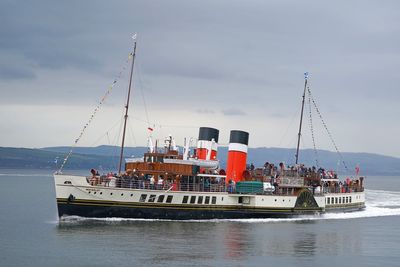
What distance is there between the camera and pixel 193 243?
4556 cm

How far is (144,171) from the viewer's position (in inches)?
2223

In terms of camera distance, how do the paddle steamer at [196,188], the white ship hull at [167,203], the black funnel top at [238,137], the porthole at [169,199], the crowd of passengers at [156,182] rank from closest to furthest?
the white ship hull at [167,203]
the paddle steamer at [196,188]
the crowd of passengers at [156,182]
the porthole at [169,199]
the black funnel top at [238,137]

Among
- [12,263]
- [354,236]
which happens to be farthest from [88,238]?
[354,236]

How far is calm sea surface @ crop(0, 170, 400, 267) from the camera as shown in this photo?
3997 cm

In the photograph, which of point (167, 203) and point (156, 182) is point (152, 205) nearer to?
point (167, 203)

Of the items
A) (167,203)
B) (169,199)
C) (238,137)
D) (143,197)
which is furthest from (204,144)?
(143,197)

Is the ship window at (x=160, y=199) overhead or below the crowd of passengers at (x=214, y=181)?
below

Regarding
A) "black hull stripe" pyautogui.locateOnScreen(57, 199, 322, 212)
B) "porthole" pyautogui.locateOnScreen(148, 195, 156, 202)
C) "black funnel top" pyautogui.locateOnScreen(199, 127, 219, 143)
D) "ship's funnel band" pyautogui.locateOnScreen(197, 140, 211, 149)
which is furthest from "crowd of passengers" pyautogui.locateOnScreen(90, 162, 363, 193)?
"black funnel top" pyautogui.locateOnScreen(199, 127, 219, 143)

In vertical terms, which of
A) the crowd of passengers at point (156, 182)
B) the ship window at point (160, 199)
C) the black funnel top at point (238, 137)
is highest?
the black funnel top at point (238, 137)

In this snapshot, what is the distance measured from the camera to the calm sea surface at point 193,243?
3997 centimetres

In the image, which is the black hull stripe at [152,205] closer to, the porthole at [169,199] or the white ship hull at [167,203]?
the white ship hull at [167,203]

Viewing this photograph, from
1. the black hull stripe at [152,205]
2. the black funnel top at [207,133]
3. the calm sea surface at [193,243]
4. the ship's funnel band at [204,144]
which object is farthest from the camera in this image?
the black funnel top at [207,133]

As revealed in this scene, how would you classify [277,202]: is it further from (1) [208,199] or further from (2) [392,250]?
(2) [392,250]

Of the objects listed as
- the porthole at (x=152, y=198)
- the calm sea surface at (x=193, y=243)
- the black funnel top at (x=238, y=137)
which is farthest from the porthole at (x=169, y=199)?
the black funnel top at (x=238, y=137)
